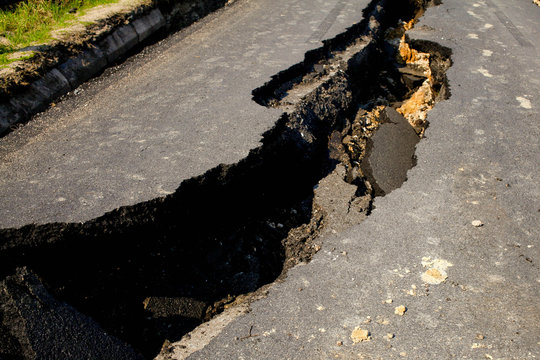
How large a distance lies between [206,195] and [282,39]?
8.77ft

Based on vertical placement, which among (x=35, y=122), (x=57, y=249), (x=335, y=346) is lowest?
(x=335, y=346)

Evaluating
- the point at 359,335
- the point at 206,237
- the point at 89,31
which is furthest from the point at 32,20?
the point at 359,335

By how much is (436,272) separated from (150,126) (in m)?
2.20

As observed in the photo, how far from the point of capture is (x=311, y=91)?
3.67 meters

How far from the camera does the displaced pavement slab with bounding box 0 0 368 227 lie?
2.40 meters

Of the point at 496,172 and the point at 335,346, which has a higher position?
the point at 335,346

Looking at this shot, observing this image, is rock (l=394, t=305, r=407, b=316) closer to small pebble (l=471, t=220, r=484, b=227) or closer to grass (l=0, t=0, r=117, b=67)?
small pebble (l=471, t=220, r=484, b=227)

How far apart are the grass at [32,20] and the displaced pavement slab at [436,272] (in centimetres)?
351

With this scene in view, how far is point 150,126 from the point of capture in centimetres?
309

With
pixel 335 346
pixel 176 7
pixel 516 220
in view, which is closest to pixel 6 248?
pixel 335 346

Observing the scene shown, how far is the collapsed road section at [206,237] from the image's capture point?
195cm

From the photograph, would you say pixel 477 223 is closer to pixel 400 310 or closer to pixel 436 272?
pixel 436 272

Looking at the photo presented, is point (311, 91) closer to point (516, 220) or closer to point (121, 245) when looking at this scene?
point (516, 220)

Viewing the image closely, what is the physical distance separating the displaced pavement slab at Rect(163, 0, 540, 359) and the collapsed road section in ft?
0.75
